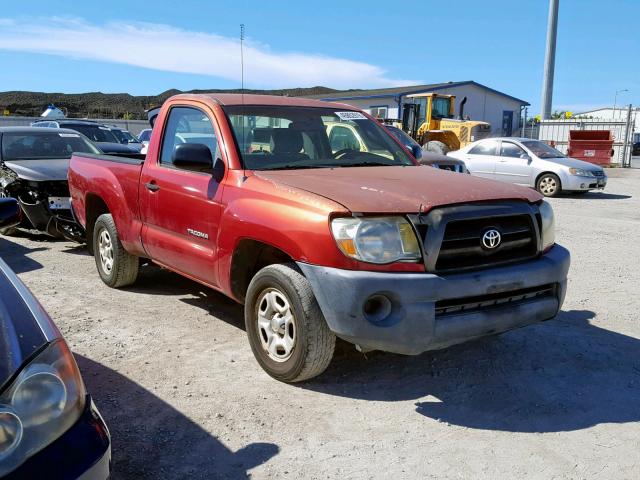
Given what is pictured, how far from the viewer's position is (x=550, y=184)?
15281 millimetres

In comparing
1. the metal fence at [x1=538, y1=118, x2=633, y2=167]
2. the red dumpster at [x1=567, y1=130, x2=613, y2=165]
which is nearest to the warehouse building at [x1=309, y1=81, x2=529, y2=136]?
the metal fence at [x1=538, y1=118, x2=633, y2=167]

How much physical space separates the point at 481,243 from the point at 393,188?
0.63 m

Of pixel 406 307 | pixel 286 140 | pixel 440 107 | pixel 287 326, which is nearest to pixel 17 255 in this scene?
pixel 286 140

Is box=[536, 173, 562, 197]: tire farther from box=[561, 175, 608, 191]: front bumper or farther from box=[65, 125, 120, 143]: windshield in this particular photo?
box=[65, 125, 120, 143]: windshield

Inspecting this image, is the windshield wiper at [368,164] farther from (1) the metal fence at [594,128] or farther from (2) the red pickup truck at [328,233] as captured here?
(1) the metal fence at [594,128]

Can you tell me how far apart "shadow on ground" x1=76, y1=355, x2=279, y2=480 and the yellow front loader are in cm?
2049

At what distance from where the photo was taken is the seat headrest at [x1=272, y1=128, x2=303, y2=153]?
4.58 m

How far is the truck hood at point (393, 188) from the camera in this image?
11.3 ft

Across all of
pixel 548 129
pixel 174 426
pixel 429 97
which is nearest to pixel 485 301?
pixel 174 426

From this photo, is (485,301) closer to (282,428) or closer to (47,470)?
(282,428)

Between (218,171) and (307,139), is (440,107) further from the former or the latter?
(218,171)

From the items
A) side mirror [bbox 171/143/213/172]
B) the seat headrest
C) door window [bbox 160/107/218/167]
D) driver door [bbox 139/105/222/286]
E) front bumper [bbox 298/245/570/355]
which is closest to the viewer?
front bumper [bbox 298/245/570/355]

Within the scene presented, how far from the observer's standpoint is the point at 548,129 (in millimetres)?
29344

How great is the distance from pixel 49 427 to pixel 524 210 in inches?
116
